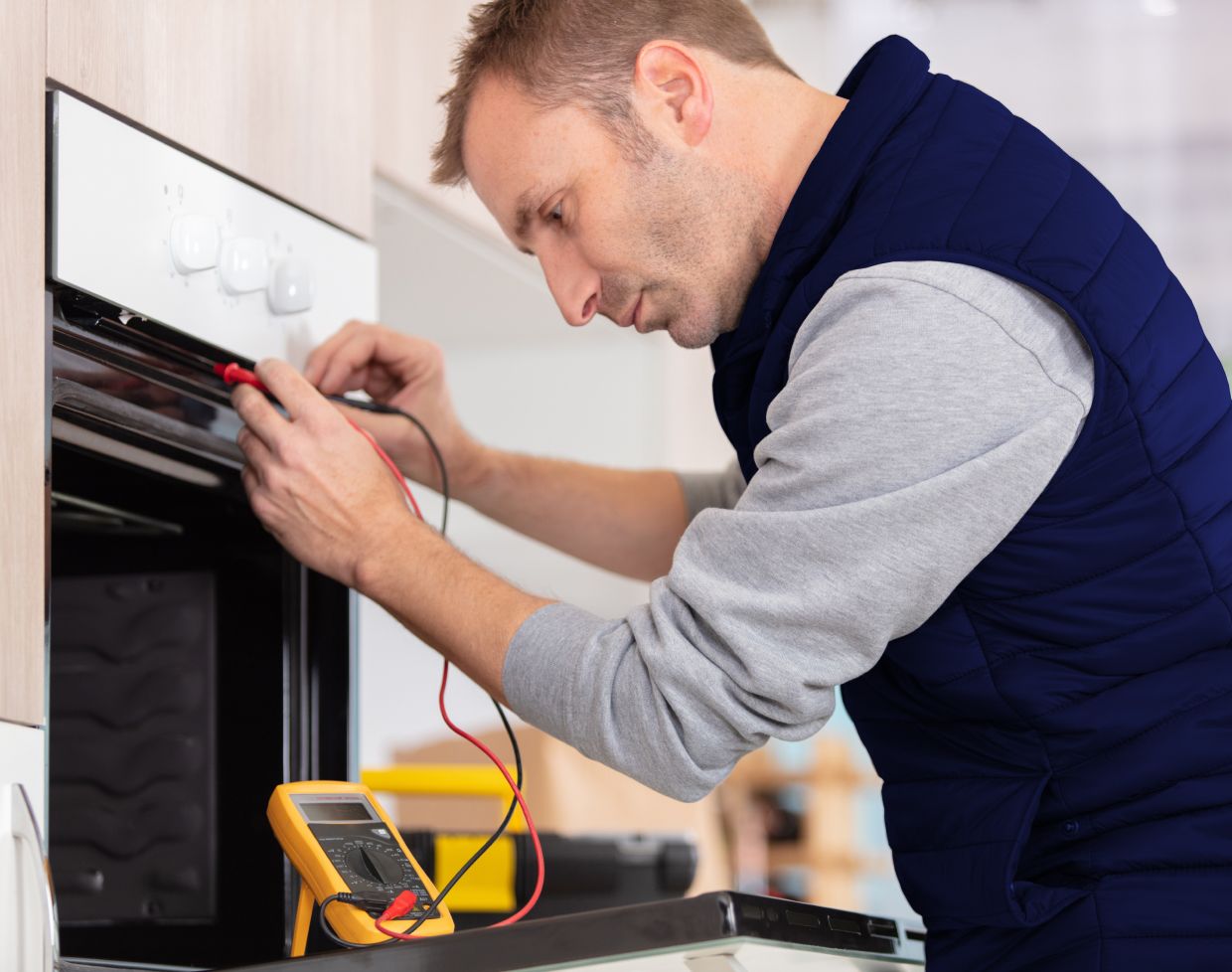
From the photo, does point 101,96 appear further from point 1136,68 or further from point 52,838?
point 1136,68

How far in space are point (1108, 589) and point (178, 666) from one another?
73 centimetres

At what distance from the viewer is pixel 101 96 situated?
0.91 meters

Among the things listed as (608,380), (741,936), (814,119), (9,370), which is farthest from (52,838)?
(608,380)

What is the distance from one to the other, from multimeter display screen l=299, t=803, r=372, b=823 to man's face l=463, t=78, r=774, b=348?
415 millimetres

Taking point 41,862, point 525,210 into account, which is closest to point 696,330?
point 525,210

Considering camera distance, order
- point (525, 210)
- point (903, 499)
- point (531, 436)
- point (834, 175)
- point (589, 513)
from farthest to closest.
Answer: point (531, 436) < point (589, 513) < point (525, 210) < point (834, 175) < point (903, 499)

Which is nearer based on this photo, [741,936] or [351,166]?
[741,936]

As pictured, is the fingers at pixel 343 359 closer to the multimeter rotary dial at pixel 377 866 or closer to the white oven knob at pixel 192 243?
the white oven knob at pixel 192 243

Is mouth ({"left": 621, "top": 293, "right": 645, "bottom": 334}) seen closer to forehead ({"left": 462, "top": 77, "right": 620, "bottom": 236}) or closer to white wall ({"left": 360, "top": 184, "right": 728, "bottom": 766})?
forehead ({"left": 462, "top": 77, "right": 620, "bottom": 236})

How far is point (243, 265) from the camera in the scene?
3.43 feet

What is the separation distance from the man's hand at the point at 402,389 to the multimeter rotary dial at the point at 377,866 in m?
0.41

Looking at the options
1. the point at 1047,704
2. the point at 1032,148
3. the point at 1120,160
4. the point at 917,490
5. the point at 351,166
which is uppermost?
the point at 1120,160

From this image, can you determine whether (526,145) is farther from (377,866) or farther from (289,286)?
(377,866)

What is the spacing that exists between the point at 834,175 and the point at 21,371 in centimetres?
54
